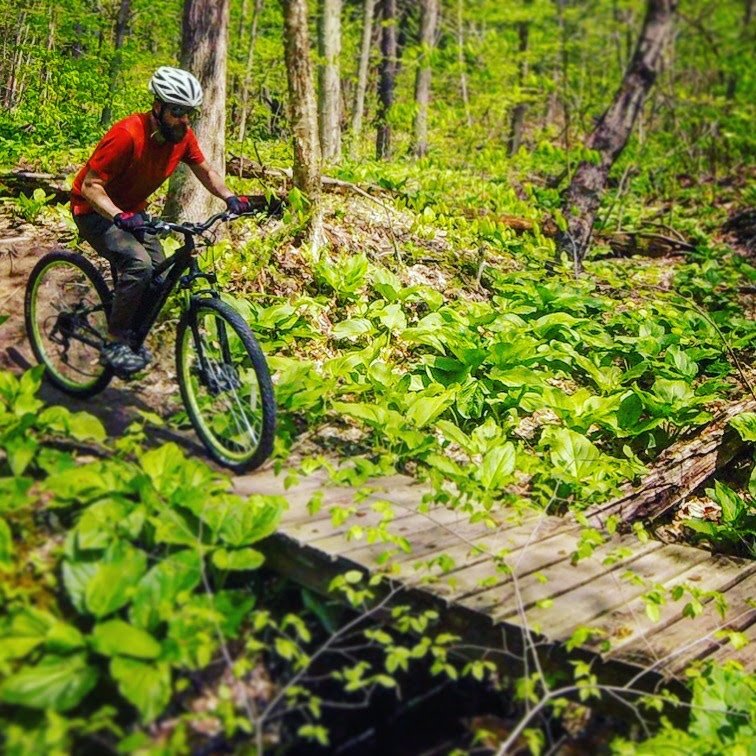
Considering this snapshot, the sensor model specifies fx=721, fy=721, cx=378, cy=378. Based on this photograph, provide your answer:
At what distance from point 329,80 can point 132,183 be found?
7872 mm

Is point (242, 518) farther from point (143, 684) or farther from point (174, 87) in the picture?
point (174, 87)

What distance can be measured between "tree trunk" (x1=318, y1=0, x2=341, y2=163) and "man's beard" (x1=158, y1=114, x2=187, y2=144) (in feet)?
23.9

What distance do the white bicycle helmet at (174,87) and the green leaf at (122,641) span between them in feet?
9.33

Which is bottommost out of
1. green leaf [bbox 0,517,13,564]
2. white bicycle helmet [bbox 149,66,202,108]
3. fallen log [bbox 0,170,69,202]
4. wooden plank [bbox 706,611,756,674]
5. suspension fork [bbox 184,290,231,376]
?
wooden plank [bbox 706,611,756,674]

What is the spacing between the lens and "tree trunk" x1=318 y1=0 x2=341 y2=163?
11.4 m

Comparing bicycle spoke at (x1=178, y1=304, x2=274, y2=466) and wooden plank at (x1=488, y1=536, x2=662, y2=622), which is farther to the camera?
bicycle spoke at (x1=178, y1=304, x2=274, y2=466)

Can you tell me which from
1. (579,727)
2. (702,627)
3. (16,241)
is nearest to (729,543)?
(702,627)

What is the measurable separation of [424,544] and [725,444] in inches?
123

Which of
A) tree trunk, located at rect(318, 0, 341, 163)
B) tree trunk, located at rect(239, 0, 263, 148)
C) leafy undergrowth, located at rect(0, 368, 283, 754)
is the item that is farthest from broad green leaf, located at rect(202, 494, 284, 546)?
tree trunk, located at rect(318, 0, 341, 163)

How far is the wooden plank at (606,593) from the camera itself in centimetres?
328

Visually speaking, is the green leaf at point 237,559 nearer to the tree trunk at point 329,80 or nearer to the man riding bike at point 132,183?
the man riding bike at point 132,183

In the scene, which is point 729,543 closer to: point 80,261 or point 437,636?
point 437,636

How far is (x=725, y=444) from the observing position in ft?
18.2

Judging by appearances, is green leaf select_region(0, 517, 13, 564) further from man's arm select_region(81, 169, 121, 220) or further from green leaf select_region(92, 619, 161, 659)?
man's arm select_region(81, 169, 121, 220)
